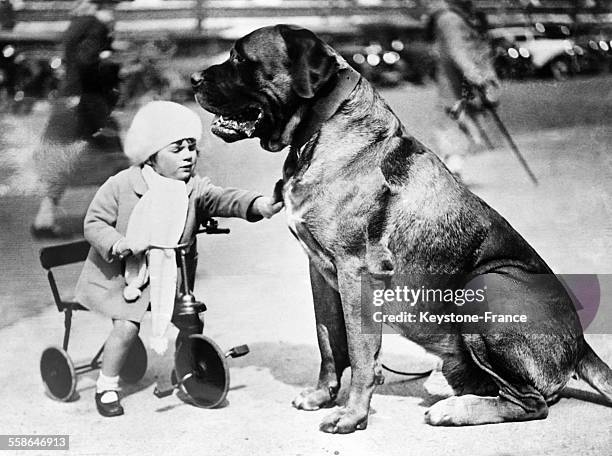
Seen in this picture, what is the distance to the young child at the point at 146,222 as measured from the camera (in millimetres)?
3836

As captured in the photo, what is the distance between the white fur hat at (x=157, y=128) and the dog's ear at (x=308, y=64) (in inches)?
25.9

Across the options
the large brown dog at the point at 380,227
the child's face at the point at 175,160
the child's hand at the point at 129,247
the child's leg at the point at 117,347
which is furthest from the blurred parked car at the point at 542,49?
the child's leg at the point at 117,347

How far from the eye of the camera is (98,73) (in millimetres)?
4004

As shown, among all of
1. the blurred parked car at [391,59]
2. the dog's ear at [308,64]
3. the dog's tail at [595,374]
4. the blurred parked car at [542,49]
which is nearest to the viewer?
the dog's ear at [308,64]

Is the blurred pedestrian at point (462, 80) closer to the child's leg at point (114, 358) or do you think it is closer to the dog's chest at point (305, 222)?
the dog's chest at point (305, 222)

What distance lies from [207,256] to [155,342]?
500 mm

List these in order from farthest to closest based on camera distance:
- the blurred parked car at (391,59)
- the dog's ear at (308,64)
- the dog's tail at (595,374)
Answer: the blurred parked car at (391,59) < the dog's tail at (595,374) < the dog's ear at (308,64)

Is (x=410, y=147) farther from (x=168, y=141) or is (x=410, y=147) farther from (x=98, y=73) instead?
(x=98, y=73)

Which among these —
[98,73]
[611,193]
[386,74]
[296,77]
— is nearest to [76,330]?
[98,73]

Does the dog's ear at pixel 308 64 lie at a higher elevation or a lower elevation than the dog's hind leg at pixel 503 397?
higher

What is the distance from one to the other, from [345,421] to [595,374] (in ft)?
3.91

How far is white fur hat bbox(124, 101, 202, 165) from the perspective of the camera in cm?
387

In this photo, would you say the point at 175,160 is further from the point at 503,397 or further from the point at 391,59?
the point at 503,397

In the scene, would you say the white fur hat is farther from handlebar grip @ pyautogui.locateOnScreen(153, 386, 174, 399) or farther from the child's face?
handlebar grip @ pyautogui.locateOnScreen(153, 386, 174, 399)
